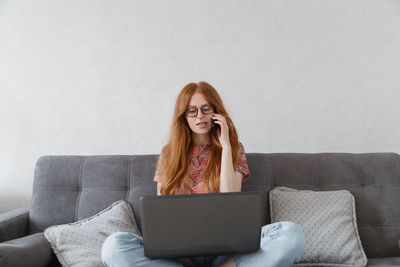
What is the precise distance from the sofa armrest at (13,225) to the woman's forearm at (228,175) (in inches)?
36.7

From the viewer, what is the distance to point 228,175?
1.57 m

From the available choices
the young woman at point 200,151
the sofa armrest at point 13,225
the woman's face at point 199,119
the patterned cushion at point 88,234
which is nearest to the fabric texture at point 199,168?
the young woman at point 200,151

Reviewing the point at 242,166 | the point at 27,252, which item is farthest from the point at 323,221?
the point at 27,252

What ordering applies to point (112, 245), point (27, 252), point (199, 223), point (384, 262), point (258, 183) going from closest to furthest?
point (199, 223)
point (112, 245)
point (27, 252)
point (384, 262)
point (258, 183)

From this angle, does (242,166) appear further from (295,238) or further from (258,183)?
(295,238)

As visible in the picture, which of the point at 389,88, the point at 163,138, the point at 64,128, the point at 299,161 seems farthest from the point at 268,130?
the point at 64,128

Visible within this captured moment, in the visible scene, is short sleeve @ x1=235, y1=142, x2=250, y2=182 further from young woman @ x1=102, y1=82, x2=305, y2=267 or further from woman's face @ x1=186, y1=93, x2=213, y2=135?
woman's face @ x1=186, y1=93, x2=213, y2=135

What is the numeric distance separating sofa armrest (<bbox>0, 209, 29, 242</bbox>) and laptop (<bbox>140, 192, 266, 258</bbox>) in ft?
2.63

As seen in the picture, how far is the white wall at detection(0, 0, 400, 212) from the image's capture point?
2.14 metres

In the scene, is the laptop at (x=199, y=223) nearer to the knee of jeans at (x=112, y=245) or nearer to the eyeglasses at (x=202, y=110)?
the knee of jeans at (x=112, y=245)

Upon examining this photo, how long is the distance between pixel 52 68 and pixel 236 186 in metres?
1.33

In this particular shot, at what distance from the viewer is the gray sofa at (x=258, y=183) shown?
1.70m

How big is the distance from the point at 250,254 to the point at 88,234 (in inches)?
28.8

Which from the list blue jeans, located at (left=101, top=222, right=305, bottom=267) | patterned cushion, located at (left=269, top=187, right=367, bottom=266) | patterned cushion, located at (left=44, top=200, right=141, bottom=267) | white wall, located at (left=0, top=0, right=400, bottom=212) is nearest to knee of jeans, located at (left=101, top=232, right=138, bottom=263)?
blue jeans, located at (left=101, top=222, right=305, bottom=267)
